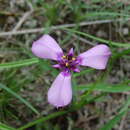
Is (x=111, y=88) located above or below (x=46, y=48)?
below

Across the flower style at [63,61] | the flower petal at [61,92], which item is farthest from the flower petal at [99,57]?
the flower petal at [61,92]

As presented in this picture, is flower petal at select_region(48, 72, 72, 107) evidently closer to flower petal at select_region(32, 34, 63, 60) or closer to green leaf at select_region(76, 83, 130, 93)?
flower petal at select_region(32, 34, 63, 60)

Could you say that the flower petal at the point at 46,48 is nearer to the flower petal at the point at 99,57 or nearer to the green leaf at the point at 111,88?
the flower petal at the point at 99,57

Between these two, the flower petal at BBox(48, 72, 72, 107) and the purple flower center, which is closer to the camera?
the flower petal at BBox(48, 72, 72, 107)

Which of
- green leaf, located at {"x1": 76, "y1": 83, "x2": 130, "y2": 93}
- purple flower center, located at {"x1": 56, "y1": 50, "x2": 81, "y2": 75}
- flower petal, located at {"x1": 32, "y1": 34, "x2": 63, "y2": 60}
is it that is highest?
flower petal, located at {"x1": 32, "y1": 34, "x2": 63, "y2": 60}

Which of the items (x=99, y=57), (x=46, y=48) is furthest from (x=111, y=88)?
(x=46, y=48)

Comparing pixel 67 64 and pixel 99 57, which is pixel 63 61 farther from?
pixel 99 57

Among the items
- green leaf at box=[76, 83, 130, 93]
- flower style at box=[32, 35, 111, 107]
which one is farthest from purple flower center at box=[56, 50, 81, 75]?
green leaf at box=[76, 83, 130, 93]
